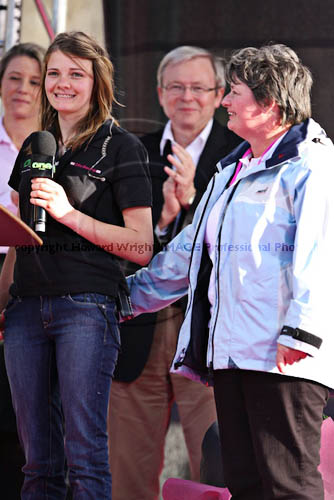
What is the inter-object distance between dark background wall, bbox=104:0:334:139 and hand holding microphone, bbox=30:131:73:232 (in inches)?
33.2

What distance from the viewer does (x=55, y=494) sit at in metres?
2.09

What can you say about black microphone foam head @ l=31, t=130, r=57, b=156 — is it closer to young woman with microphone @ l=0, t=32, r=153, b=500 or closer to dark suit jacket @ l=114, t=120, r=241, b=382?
young woman with microphone @ l=0, t=32, r=153, b=500

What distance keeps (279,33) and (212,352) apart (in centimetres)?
136

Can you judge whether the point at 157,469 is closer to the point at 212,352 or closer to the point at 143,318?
the point at 143,318

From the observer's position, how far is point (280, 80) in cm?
216

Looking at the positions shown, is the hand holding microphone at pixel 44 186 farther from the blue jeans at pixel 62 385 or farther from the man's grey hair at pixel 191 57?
the man's grey hair at pixel 191 57

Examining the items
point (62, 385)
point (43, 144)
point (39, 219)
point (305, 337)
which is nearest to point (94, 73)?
point (43, 144)

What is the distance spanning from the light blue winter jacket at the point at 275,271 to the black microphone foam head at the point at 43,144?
536mm

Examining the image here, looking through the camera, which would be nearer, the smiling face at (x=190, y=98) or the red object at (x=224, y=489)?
the red object at (x=224, y=489)

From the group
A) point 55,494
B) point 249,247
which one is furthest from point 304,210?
point 55,494

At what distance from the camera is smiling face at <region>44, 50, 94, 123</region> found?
234 cm

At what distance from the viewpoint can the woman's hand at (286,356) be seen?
1.89 meters

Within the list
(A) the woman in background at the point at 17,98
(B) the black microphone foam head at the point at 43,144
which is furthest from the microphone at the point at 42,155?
(A) the woman in background at the point at 17,98

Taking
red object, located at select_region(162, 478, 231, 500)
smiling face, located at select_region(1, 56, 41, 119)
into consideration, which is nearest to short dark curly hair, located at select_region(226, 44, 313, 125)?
red object, located at select_region(162, 478, 231, 500)
